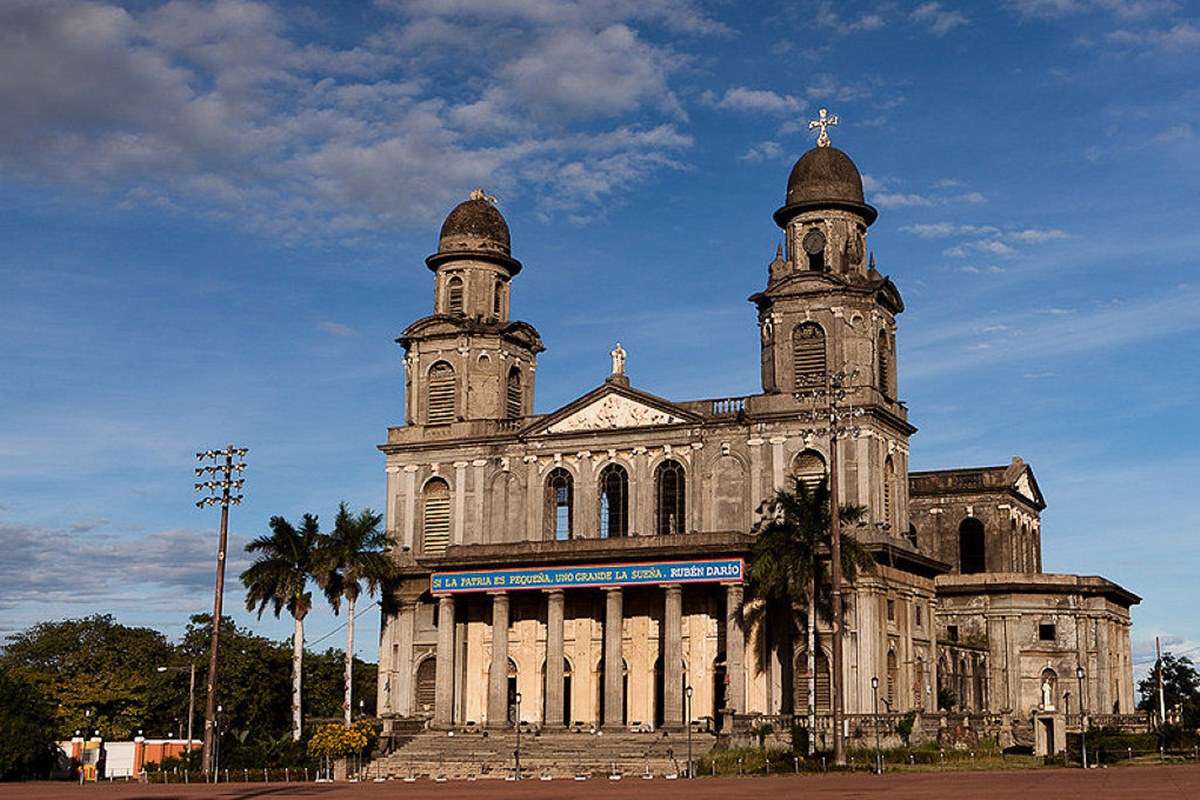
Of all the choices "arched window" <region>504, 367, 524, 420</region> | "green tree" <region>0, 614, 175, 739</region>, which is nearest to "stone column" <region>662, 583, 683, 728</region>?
"arched window" <region>504, 367, 524, 420</region>

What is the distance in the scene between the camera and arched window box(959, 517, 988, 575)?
81.9 metres

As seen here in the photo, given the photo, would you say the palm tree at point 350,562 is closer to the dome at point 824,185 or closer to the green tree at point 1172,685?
the dome at point 824,185

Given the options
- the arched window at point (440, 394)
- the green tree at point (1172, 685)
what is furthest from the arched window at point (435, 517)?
the green tree at point (1172, 685)

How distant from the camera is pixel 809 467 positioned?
6600 cm

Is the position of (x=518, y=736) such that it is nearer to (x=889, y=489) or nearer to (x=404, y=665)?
(x=404, y=665)

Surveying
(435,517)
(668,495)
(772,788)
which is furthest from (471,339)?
(772,788)

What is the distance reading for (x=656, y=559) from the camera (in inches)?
2534

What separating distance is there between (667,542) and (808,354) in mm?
10614

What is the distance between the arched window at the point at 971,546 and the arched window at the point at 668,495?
2085 cm

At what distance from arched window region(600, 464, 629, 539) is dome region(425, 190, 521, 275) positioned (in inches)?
528

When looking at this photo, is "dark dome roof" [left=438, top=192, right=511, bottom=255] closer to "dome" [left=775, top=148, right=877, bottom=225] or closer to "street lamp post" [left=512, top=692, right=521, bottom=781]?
"dome" [left=775, top=148, right=877, bottom=225]

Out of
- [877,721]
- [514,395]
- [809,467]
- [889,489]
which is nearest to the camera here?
[877,721]

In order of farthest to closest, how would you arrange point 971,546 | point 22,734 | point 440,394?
point 971,546, point 440,394, point 22,734

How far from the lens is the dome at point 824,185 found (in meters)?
69.4
